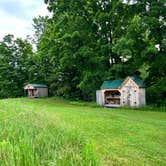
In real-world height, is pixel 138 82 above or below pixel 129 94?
above

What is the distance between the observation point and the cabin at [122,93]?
18.2 metres

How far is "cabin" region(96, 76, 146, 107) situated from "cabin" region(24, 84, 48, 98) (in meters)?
13.7

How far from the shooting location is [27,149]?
10.9 ft

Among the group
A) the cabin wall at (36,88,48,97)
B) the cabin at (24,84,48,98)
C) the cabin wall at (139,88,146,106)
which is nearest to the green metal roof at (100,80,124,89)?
the cabin wall at (139,88,146,106)

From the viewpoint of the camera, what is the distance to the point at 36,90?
110 feet

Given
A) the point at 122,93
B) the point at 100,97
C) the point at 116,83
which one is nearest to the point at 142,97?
the point at 122,93

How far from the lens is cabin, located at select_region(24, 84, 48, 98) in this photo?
33375 mm

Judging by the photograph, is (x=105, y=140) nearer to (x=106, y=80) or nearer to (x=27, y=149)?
(x=27, y=149)

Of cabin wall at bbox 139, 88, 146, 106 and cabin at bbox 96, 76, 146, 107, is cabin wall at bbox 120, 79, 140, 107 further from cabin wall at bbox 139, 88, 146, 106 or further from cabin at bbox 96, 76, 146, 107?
cabin wall at bbox 139, 88, 146, 106

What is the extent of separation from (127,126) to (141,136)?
1.77 metres

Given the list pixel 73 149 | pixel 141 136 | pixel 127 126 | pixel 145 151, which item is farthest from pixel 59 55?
pixel 73 149

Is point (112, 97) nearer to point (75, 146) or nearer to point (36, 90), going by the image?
point (36, 90)

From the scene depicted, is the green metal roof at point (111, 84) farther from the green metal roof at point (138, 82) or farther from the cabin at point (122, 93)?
the green metal roof at point (138, 82)

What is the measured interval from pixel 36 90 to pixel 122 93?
644 inches
